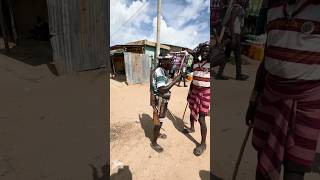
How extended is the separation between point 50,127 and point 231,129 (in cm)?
253

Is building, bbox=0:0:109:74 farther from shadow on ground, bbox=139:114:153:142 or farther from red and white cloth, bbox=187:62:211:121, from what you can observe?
red and white cloth, bbox=187:62:211:121

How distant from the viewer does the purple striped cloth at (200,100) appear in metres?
4.25

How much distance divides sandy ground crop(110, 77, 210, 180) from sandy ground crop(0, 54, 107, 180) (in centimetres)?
26

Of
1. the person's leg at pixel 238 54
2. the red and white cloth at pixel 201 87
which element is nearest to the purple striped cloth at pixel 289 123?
the person's leg at pixel 238 54

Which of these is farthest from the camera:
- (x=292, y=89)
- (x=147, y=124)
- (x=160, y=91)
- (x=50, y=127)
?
(x=147, y=124)

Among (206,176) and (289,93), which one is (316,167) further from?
(289,93)

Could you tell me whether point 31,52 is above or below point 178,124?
above

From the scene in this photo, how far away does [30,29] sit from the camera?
13562mm

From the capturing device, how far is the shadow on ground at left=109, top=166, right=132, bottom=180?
3.41 meters

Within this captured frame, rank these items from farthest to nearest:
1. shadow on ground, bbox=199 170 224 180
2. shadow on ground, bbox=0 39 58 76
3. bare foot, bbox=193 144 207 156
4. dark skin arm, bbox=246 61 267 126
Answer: shadow on ground, bbox=0 39 58 76 < bare foot, bbox=193 144 207 156 < shadow on ground, bbox=199 170 224 180 < dark skin arm, bbox=246 61 267 126

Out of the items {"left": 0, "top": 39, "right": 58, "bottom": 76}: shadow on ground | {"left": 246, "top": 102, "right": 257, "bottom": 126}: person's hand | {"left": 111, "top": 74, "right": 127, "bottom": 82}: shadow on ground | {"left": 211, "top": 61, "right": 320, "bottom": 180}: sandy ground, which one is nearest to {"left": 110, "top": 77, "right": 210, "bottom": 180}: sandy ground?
{"left": 211, "top": 61, "right": 320, "bottom": 180}: sandy ground

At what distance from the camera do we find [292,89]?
Answer: 6.09ft

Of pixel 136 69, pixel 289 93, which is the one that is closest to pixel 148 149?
pixel 289 93

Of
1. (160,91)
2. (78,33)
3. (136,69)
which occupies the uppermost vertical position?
(78,33)
